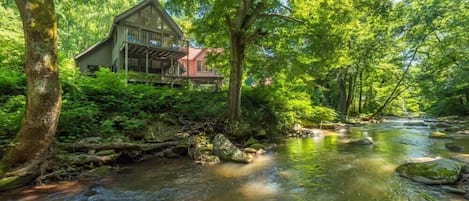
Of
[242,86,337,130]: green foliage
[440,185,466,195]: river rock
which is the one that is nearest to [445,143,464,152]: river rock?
[440,185,466,195]: river rock

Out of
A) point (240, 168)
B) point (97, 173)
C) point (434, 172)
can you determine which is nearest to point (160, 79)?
point (97, 173)

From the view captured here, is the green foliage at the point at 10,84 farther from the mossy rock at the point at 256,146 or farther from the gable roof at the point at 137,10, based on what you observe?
the gable roof at the point at 137,10

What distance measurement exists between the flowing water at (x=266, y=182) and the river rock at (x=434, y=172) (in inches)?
9.7

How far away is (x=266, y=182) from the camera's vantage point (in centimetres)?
561

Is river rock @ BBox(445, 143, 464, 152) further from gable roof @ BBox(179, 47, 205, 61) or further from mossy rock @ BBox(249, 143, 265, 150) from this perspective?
gable roof @ BBox(179, 47, 205, 61)

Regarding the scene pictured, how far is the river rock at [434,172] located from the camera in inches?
207

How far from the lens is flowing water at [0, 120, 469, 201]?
4746 mm

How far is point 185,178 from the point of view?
19.4 feet

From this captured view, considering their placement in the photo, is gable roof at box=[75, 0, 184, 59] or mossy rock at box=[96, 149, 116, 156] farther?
gable roof at box=[75, 0, 184, 59]

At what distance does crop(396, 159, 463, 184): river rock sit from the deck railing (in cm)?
1568

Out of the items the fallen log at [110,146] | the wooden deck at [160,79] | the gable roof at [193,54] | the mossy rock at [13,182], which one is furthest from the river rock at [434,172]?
the gable roof at [193,54]

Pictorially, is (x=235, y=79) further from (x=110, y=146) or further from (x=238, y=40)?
(x=110, y=146)

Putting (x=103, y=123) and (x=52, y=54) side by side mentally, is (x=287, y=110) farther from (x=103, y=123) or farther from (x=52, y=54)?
(x=52, y=54)

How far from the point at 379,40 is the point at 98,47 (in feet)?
62.2
